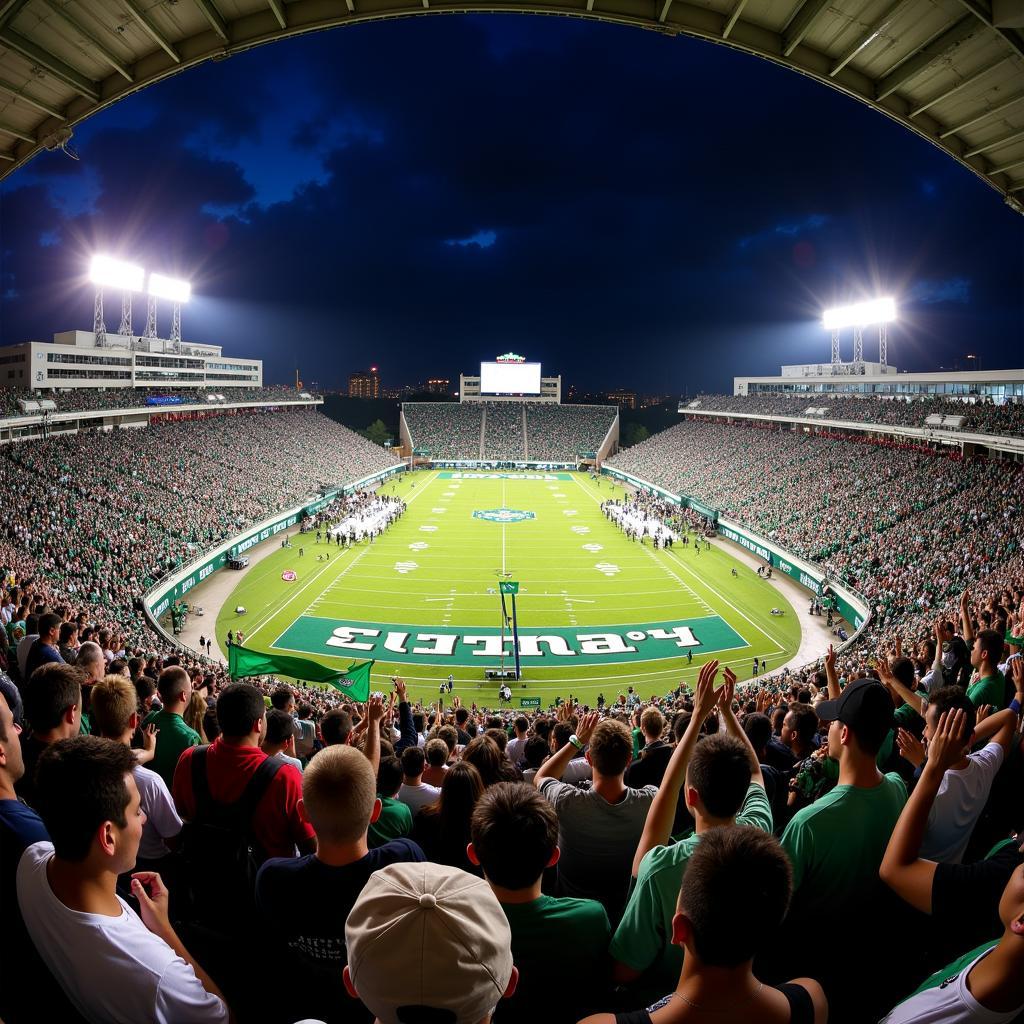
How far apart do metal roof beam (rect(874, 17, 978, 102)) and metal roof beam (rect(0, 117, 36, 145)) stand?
11.9 meters

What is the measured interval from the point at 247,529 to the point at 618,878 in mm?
41095

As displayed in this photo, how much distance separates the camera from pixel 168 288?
207 feet

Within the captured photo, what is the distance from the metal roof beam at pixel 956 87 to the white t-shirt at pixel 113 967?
11.4m

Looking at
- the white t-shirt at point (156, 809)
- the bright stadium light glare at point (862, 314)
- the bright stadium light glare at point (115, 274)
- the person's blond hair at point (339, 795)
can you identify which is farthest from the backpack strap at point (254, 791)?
the bright stadium light glare at point (862, 314)

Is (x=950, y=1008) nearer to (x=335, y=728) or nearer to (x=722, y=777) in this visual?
(x=722, y=777)

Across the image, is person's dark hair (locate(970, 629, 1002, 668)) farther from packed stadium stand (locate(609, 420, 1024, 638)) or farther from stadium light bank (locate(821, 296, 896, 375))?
stadium light bank (locate(821, 296, 896, 375))

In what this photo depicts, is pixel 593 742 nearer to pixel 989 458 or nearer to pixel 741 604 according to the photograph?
pixel 741 604

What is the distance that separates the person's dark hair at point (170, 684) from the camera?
19.6ft

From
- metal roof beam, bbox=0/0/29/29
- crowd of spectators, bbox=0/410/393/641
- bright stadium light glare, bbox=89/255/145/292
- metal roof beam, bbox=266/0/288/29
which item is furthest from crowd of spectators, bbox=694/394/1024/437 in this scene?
bright stadium light glare, bbox=89/255/145/292

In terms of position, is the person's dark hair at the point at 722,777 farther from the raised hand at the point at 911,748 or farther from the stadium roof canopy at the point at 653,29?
the stadium roof canopy at the point at 653,29

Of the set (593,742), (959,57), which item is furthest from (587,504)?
(593,742)

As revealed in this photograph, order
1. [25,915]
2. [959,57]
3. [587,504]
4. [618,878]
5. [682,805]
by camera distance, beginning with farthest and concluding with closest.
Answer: [587,504], [959,57], [682,805], [618,878], [25,915]

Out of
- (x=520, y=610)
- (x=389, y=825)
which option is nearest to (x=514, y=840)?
(x=389, y=825)

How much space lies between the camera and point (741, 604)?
3328 centimetres
